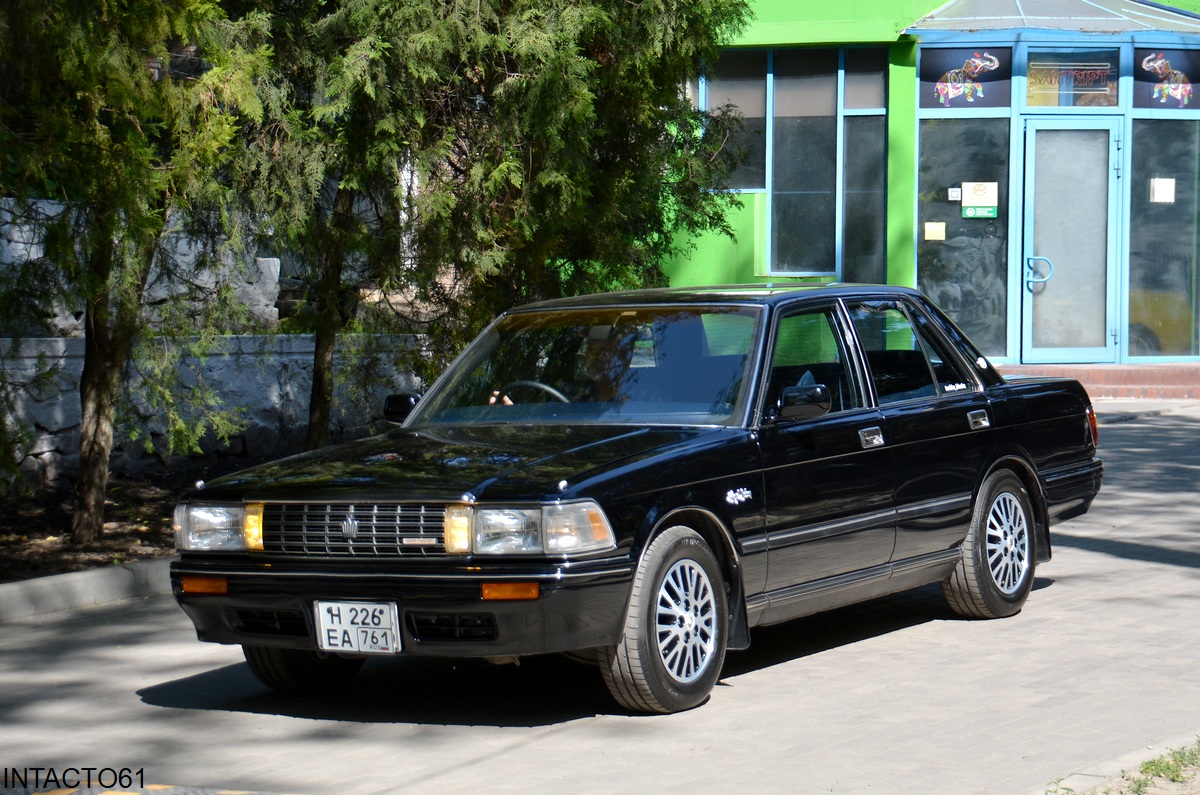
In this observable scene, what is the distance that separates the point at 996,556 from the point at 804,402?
1.83m

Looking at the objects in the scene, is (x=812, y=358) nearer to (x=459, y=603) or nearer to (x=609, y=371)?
(x=609, y=371)

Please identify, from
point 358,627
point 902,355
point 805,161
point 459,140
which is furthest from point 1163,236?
point 358,627

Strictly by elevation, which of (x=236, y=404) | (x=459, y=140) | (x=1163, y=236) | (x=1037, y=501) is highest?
(x=459, y=140)

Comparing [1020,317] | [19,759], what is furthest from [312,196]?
[1020,317]

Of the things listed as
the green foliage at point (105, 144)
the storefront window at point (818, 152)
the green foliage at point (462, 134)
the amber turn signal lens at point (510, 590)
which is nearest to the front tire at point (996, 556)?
the amber turn signal lens at point (510, 590)

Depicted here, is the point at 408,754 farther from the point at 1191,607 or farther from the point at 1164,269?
the point at 1164,269

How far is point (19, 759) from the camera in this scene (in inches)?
224

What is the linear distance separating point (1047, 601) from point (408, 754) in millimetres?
4008

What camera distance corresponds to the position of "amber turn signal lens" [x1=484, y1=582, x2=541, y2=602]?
559 centimetres

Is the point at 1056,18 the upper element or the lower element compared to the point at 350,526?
upper

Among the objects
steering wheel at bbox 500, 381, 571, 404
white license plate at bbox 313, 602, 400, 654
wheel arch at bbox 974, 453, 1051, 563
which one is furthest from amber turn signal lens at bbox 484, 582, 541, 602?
wheel arch at bbox 974, 453, 1051, 563

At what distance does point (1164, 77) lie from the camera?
66.9 ft

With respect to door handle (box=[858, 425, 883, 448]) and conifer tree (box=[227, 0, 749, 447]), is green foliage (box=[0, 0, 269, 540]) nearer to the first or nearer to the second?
conifer tree (box=[227, 0, 749, 447])

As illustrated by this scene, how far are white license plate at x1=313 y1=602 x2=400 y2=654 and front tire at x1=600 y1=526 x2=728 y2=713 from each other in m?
0.76
